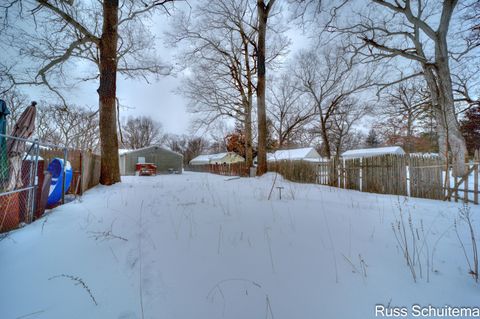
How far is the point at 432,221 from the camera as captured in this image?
3275 millimetres

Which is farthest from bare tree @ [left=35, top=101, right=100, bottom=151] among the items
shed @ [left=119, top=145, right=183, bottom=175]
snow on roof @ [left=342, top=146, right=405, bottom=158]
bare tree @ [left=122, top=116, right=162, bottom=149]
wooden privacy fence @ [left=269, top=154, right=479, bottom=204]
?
snow on roof @ [left=342, top=146, right=405, bottom=158]

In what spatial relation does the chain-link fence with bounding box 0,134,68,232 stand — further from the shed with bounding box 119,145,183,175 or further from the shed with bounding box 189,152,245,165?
the shed with bounding box 189,152,245,165

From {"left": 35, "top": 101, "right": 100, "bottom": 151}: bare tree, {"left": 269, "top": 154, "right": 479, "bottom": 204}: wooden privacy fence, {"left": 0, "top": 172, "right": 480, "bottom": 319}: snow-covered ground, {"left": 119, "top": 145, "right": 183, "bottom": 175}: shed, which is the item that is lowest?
{"left": 0, "top": 172, "right": 480, "bottom": 319}: snow-covered ground

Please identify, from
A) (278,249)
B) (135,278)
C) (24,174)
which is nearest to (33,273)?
(135,278)

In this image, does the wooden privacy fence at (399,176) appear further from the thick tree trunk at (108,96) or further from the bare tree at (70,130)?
the bare tree at (70,130)

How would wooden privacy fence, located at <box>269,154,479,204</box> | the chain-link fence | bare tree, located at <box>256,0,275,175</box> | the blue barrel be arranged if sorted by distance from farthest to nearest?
bare tree, located at <box>256,0,275,175</box> → wooden privacy fence, located at <box>269,154,479,204</box> → the blue barrel → the chain-link fence

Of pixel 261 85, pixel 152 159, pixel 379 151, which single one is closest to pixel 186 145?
pixel 152 159

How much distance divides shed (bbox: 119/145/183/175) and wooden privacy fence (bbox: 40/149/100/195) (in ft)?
62.6

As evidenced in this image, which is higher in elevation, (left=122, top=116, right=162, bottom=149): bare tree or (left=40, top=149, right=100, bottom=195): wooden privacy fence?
(left=122, top=116, right=162, bottom=149): bare tree

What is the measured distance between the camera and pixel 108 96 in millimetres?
7484

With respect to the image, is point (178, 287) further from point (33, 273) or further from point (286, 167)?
point (286, 167)

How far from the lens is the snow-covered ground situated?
1.37 meters

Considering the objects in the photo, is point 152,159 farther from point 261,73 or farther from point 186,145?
point 186,145

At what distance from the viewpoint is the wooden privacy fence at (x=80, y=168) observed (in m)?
5.95
